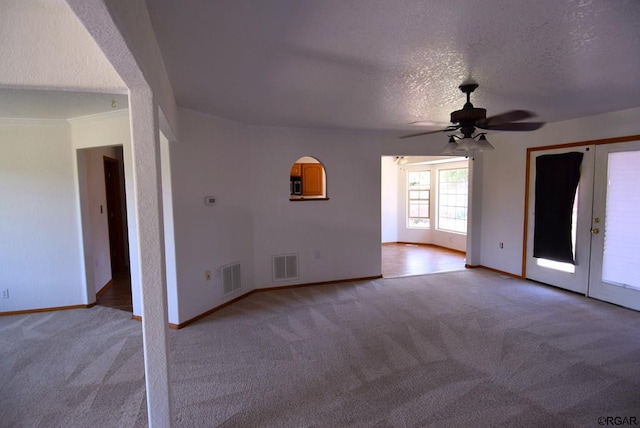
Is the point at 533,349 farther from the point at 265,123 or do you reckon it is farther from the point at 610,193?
the point at 265,123

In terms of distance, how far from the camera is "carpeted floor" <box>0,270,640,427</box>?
2.16 m

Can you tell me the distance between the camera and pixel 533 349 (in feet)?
9.62

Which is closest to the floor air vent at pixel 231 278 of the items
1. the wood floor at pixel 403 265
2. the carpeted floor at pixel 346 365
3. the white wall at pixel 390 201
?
the carpeted floor at pixel 346 365

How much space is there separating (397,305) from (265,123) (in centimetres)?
293

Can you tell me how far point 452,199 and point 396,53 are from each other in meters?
6.43

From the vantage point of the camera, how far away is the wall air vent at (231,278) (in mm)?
4094

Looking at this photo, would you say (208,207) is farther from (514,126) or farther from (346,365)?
(514,126)

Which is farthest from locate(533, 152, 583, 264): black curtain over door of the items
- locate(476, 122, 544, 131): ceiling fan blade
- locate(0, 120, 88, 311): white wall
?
locate(0, 120, 88, 311): white wall

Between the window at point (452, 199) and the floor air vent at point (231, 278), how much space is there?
18.0 feet

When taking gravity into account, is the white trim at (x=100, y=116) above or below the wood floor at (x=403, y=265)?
above

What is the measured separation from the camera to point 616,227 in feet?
12.8

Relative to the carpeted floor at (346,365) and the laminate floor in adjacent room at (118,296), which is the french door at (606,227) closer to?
the carpeted floor at (346,365)

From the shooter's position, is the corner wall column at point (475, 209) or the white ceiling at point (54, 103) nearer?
the white ceiling at point (54, 103)

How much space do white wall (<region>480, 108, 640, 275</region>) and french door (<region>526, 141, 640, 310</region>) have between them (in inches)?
9.8
